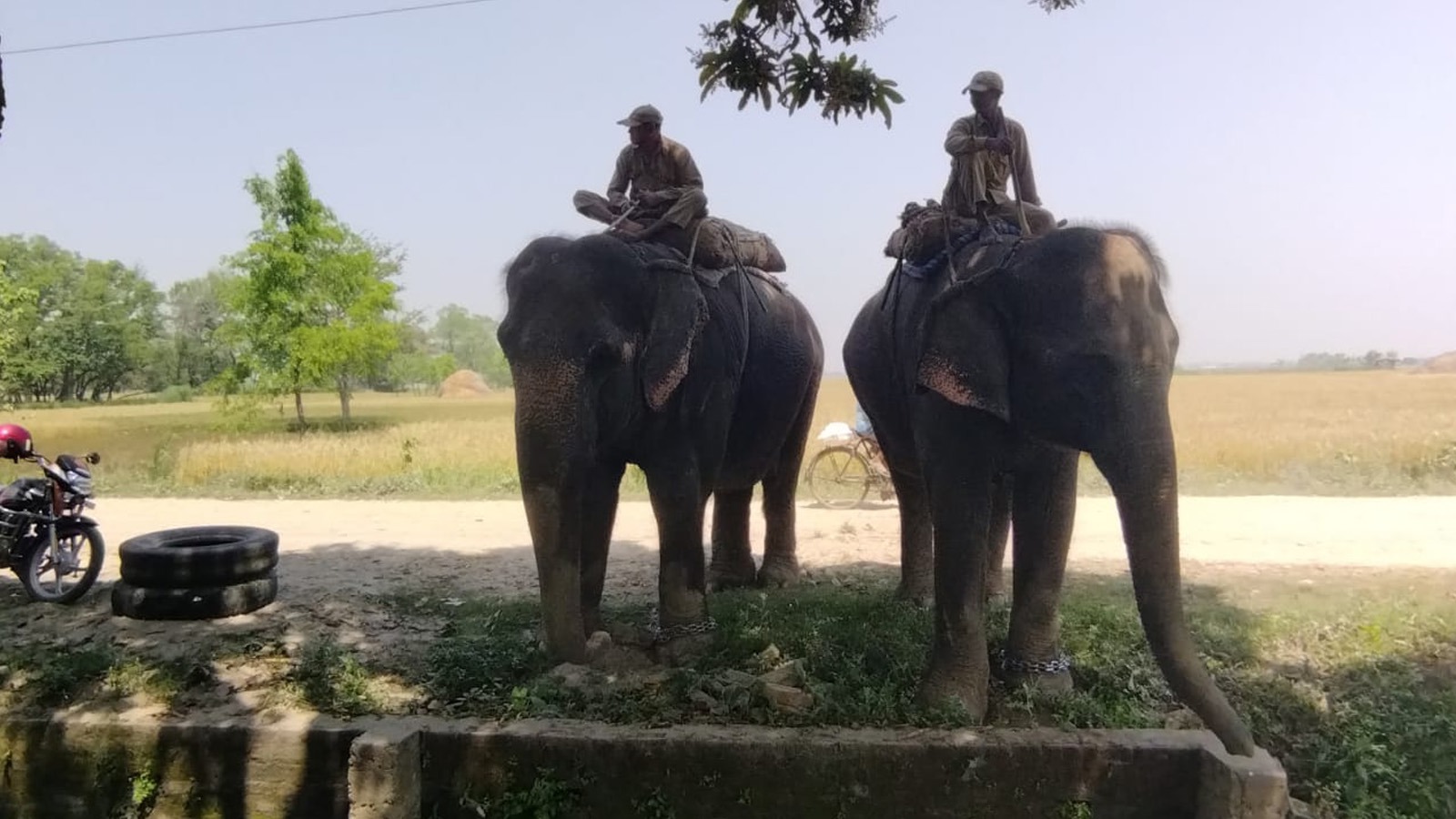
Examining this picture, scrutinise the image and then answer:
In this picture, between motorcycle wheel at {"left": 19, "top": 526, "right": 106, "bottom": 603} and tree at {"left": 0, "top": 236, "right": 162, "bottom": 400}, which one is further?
tree at {"left": 0, "top": 236, "right": 162, "bottom": 400}

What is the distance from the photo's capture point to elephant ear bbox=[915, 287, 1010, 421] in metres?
4.68

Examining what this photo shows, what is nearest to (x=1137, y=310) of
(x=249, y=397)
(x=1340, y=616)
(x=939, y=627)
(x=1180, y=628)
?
(x=1180, y=628)

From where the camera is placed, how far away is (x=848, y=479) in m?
15.2

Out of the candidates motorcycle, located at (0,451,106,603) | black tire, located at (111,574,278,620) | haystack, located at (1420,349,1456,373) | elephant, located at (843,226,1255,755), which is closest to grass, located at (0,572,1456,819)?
elephant, located at (843,226,1255,755)

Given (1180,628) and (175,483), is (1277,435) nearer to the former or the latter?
(1180,628)

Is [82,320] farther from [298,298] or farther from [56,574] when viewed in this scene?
[56,574]

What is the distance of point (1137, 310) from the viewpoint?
14.4ft

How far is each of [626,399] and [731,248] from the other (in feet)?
5.13

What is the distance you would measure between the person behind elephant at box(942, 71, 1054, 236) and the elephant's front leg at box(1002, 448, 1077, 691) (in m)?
1.40

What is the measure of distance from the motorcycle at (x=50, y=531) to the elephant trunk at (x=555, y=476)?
4641 mm

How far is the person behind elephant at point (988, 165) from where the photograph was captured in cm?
553

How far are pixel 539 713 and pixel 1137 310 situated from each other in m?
3.46

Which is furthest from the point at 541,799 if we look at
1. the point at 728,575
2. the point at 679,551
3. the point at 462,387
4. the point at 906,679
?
the point at 462,387

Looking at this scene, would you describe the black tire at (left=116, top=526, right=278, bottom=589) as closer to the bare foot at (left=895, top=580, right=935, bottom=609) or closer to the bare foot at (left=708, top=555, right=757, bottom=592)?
the bare foot at (left=708, top=555, right=757, bottom=592)
